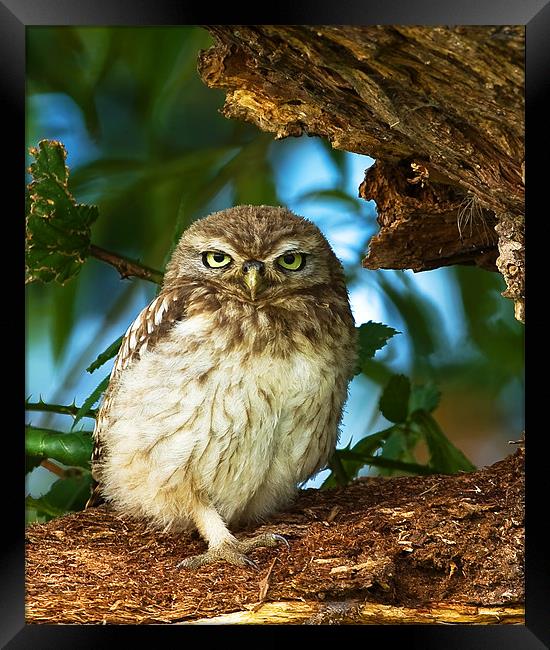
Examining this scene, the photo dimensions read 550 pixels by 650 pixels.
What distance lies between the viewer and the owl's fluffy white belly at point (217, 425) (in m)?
2.27

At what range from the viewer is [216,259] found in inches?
94.6

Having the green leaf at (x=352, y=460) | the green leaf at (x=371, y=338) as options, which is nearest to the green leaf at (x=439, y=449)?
the green leaf at (x=352, y=460)

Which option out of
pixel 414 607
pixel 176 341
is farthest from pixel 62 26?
pixel 414 607

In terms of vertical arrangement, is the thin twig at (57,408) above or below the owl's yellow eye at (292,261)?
below

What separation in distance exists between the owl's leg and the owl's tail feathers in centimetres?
44

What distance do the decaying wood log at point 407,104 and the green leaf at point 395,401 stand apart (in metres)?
0.63

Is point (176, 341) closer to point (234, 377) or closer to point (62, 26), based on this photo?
point (234, 377)

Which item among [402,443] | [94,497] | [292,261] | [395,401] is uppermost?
[292,261]

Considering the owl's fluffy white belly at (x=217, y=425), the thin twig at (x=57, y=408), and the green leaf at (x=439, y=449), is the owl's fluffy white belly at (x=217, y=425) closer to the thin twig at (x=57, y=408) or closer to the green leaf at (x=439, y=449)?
the thin twig at (x=57, y=408)

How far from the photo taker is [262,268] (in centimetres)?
232

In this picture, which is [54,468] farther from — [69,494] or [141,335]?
[141,335]

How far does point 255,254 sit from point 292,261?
14 centimetres

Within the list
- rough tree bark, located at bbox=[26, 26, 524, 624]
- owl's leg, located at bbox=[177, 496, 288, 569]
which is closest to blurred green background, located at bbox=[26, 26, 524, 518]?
rough tree bark, located at bbox=[26, 26, 524, 624]

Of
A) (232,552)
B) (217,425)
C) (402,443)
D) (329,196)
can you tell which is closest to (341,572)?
(232,552)
